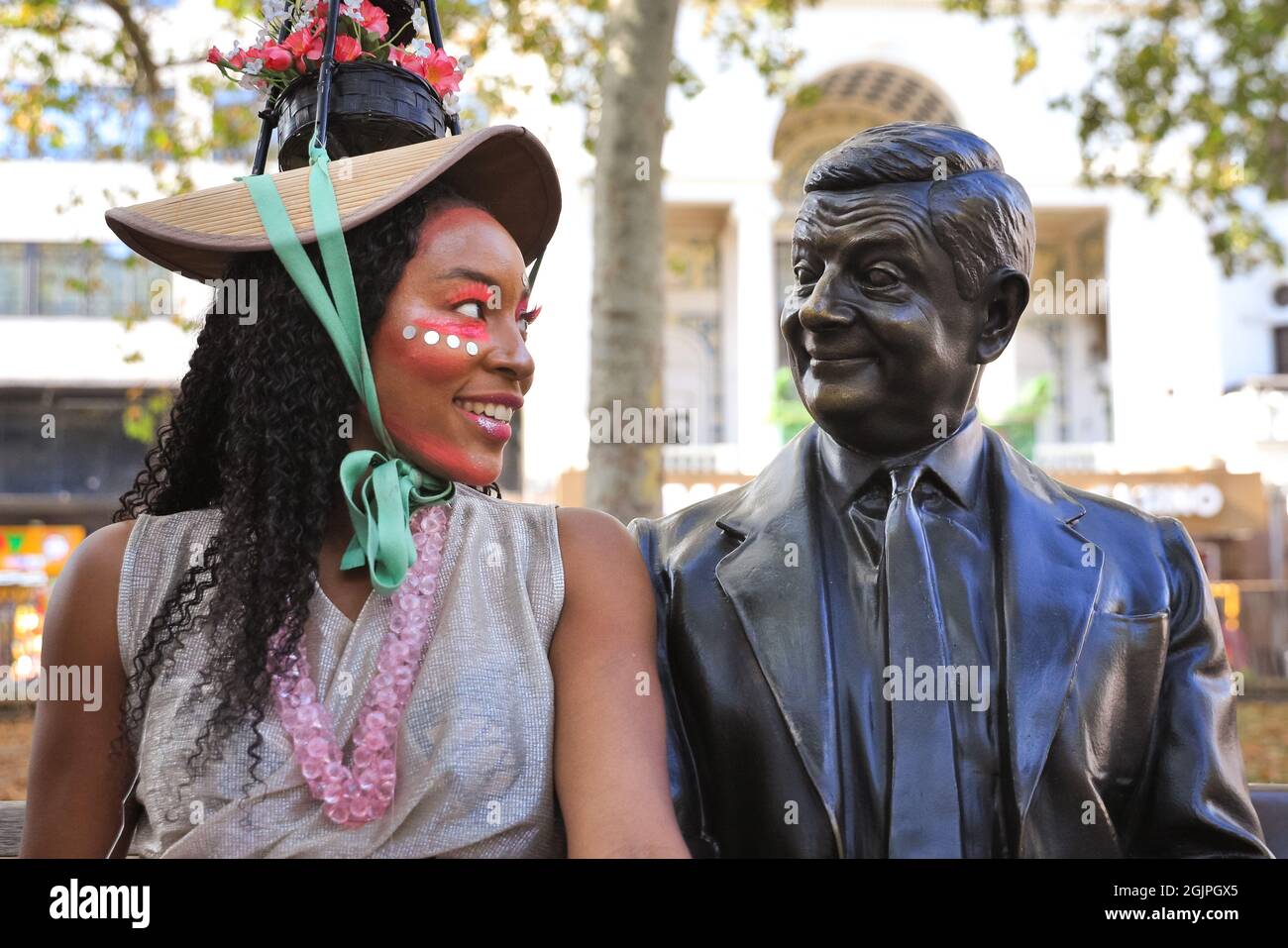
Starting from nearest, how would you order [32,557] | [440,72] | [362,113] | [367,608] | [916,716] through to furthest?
[916,716] < [367,608] < [362,113] < [440,72] < [32,557]

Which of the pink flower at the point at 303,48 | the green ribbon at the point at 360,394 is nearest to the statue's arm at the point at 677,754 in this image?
the green ribbon at the point at 360,394

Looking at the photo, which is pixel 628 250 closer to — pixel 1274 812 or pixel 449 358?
pixel 1274 812

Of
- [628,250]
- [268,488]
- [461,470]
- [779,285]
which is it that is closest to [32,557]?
[779,285]

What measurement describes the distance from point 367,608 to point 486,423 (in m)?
0.31

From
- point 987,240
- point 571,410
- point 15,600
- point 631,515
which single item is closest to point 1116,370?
point 571,410

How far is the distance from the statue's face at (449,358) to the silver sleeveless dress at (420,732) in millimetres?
155

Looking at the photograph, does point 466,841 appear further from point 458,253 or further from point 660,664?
point 458,253

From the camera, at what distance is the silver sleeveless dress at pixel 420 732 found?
178 cm

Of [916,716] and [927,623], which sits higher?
[927,623]

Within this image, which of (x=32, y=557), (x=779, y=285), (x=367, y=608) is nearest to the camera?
(x=367, y=608)

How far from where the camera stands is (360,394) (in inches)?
75.5

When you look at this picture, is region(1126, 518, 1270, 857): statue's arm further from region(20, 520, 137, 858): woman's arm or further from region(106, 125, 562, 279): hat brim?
region(20, 520, 137, 858): woman's arm

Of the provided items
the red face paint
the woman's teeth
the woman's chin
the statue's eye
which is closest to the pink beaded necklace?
the woman's chin
